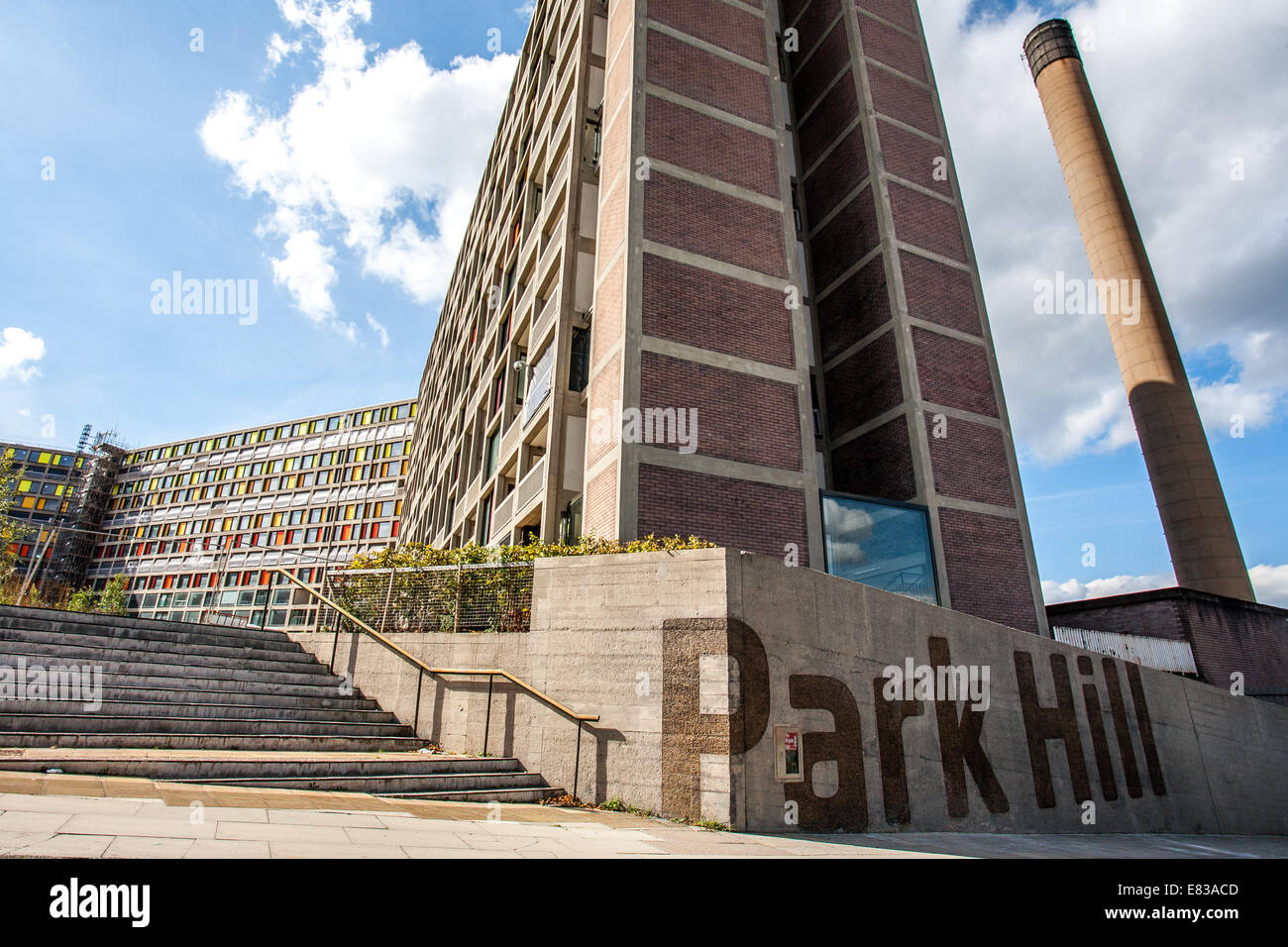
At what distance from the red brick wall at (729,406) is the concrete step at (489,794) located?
7655 millimetres

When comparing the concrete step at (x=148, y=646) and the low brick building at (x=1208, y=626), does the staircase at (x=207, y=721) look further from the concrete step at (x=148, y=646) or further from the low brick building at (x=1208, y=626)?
the low brick building at (x=1208, y=626)

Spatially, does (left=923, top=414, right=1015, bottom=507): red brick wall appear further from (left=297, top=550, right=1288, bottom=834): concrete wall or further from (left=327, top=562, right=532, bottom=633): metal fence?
(left=327, top=562, right=532, bottom=633): metal fence

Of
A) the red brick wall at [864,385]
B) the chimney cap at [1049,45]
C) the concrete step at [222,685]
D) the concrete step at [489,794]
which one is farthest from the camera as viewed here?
the chimney cap at [1049,45]

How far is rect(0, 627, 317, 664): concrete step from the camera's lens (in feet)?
34.7

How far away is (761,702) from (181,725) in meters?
7.62

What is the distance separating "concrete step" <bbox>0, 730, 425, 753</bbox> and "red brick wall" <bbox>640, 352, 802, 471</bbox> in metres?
7.97

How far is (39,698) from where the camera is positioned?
8.60 metres

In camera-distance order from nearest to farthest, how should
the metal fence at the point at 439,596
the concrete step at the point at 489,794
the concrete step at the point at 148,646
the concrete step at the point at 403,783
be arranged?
1. the concrete step at the point at 403,783
2. the concrete step at the point at 489,794
3. the concrete step at the point at 148,646
4. the metal fence at the point at 439,596

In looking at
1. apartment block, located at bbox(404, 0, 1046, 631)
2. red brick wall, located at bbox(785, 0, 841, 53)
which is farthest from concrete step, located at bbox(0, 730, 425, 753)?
red brick wall, located at bbox(785, 0, 841, 53)

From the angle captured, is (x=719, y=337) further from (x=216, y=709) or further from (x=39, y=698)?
(x=39, y=698)

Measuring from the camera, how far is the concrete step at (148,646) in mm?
10570

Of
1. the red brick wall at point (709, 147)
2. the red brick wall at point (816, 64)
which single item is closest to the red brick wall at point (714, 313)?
the red brick wall at point (709, 147)

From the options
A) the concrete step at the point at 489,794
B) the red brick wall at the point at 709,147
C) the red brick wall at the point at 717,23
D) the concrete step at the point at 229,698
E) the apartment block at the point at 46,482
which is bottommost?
the concrete step at the point at 489,794
